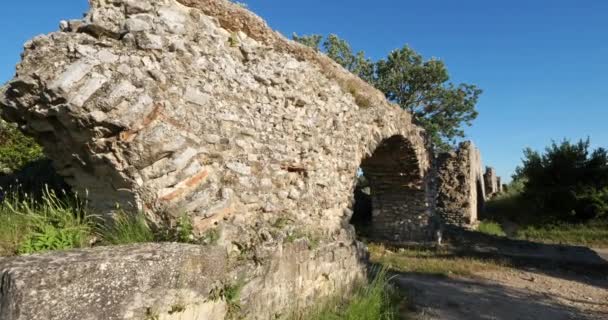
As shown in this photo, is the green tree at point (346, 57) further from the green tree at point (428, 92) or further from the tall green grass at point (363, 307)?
the tall green grass at point (363, 307)

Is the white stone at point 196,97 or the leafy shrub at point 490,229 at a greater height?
the white stone at point 196,97

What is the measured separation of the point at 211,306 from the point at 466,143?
38.7 ft

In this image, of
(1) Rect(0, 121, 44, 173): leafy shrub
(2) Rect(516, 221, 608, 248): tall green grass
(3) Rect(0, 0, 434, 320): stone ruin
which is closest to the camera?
(3) Rect(0, 0, 434, 320): stone ruin

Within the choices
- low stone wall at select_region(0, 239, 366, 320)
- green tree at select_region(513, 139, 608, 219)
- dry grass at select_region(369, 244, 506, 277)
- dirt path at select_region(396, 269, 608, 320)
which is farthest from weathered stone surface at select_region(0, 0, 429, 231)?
green tree at select_region(513, 139, 608, 219)

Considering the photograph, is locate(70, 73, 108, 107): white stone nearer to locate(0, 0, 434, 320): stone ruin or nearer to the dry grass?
locate(0, 0, 434, 320): stone ruin

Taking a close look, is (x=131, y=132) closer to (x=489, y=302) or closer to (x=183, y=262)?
(x=183, y=262)

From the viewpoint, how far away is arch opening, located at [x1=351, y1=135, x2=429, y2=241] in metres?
9.65

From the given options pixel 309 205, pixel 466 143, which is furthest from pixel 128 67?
pixel 466 143

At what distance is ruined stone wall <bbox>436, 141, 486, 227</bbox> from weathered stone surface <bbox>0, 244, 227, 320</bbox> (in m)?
11.3

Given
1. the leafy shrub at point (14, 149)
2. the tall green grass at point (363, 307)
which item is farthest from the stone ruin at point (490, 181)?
the leafy shrub at point (14, 149)

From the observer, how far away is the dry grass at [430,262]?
7.21 metres

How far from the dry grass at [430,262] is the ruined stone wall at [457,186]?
3972mm

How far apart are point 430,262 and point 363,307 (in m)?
4.28

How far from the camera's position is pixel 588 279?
23.4ft
